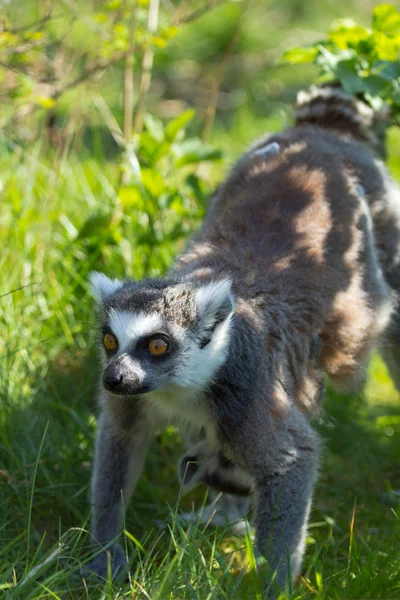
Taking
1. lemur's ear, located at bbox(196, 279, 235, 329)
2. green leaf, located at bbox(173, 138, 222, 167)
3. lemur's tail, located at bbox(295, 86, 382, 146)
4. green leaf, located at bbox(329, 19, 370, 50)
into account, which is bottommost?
green leaf, located at bbox(173, 138, 222, 167)

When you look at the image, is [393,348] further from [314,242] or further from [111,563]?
[111,563]

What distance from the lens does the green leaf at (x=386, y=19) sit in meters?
4.29

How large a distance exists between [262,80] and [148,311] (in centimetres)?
809

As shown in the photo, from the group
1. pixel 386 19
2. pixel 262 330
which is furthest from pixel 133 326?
pixel 386 19

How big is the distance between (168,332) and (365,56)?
2.03m

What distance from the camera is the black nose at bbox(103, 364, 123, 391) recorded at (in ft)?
10.1

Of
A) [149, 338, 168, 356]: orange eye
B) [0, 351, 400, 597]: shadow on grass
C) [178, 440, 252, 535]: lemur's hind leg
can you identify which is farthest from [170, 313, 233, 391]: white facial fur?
[0, 351, 400, 597]: shadow on grass

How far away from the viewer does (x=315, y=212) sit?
13.4ft

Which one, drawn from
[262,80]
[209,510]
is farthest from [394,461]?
[262,80]

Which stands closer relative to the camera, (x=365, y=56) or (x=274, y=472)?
(x=274, y=472)

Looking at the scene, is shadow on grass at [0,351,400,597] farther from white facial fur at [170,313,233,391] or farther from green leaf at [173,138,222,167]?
green leaf at [173,138,222,167]

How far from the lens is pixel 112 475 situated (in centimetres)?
384

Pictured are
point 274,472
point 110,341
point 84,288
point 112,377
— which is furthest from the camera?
point 84,288

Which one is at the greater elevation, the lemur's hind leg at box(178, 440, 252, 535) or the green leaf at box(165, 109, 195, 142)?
the green leaf at box(165, 109, 195, 142)
